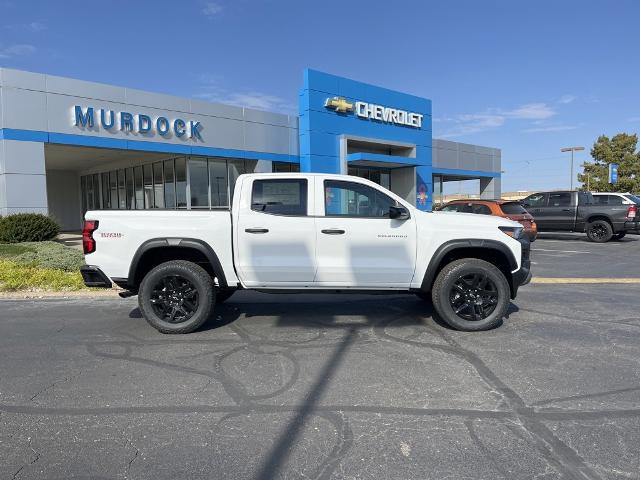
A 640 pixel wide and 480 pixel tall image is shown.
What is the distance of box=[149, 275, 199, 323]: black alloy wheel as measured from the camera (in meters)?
5.96

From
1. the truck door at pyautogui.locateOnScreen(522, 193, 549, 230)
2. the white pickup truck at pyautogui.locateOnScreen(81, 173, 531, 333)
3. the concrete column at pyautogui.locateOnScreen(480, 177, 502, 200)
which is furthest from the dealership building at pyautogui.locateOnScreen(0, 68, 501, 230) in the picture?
the white pickup truck at pyautogui.locateOnScreen(81, 173, 531, 333)

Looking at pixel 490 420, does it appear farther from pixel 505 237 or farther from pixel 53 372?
pixel 53 372

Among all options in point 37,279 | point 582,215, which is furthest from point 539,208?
point 37,279

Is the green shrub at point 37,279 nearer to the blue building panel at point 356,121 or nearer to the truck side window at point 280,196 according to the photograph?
the truck side window at point 280,196

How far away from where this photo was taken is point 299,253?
19.4 feet

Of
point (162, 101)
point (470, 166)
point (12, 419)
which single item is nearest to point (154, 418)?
point (12, 419)

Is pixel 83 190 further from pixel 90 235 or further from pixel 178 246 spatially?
pixel 178 246

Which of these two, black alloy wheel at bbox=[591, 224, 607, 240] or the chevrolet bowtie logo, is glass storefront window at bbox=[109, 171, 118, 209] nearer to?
the chevrolet bowtie logo

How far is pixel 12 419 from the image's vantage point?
12.0 ft

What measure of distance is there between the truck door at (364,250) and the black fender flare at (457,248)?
21cm

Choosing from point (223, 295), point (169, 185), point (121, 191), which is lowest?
point (223, 295)

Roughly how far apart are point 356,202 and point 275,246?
1136mm

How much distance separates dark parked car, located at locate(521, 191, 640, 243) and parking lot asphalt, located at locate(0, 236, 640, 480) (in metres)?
12.8

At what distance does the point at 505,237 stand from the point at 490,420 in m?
2.91
